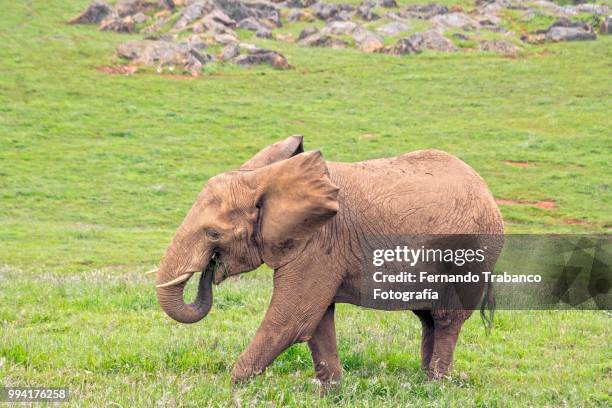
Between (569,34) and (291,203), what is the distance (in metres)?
62.8

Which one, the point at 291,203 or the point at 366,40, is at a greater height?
the point at 291,203

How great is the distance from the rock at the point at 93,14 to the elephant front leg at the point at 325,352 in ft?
209

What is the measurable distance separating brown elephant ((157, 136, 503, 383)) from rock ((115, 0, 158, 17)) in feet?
216

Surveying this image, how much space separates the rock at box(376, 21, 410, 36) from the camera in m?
66.5

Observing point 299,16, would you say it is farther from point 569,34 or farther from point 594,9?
point 594,9

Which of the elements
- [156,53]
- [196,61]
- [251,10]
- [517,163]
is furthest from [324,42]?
[517,163]

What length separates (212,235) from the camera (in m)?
7.90

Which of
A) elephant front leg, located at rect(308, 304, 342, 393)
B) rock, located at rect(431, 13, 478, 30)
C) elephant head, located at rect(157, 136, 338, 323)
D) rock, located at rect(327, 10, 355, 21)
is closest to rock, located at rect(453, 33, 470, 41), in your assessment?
rock, located at rect(431, 13, 478, 30)

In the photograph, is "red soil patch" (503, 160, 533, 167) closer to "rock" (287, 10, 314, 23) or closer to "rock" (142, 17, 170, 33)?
"rock" (142, 17, 170, 33)

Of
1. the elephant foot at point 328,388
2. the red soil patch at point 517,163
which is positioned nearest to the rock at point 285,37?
the red soil patch at point 517,163

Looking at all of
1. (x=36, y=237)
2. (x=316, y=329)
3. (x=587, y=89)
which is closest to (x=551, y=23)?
(x=587, y=89)

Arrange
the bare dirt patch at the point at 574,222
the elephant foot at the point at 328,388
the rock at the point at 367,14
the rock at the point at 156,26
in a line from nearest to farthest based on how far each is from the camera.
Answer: the elephant foot at the point at 328,388, the bare dirt patch at the point at 574,222, the rock at the point at 156,26, the rock at the point at 367,14

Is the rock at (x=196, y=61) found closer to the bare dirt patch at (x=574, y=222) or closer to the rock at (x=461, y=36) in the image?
the rock at (x=461, y=36)

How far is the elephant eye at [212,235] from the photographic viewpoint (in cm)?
789
